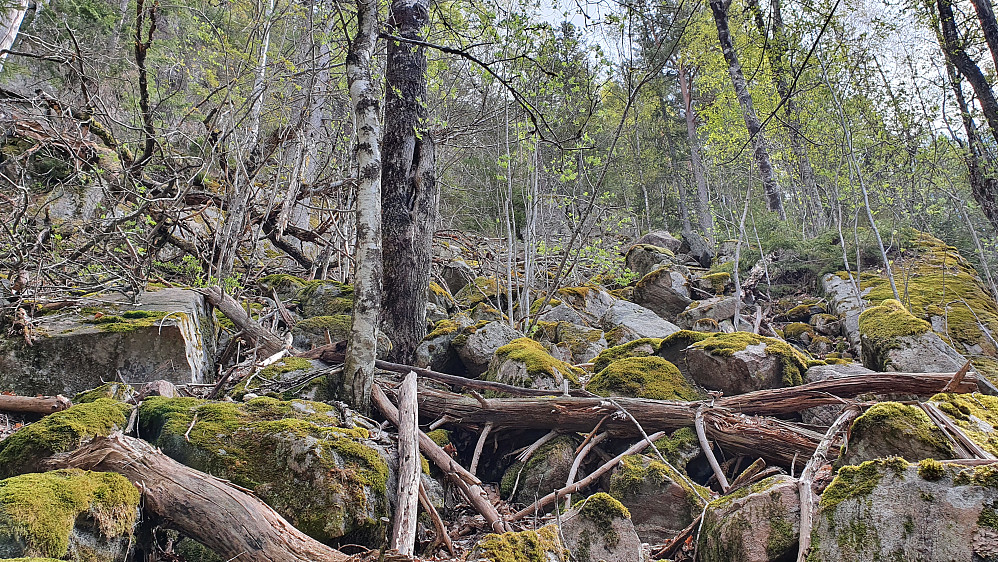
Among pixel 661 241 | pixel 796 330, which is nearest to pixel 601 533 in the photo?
pixel 796 330

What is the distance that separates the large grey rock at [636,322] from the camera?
7.83 meters

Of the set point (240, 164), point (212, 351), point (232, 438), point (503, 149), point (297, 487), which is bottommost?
point (297, 487)

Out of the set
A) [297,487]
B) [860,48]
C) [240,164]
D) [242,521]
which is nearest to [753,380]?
[297,487]

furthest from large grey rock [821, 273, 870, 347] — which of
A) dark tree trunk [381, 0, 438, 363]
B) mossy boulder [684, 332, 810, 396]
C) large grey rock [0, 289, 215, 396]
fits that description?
large grey rock [0, 289, 215, 396]

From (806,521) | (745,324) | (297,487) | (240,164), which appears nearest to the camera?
(806,521)

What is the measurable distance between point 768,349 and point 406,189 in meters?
4.40

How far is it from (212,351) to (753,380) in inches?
229

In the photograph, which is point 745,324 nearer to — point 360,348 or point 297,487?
point 360,348

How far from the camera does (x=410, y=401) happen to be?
4.07m

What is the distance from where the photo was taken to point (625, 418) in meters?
4.36

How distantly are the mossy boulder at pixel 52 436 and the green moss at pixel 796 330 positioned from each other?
29.7 ft

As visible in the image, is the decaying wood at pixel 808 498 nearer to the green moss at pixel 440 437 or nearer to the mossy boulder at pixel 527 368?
the mossy boulder at pixel 527 368

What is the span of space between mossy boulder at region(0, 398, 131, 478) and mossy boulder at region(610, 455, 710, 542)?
3.57 meters

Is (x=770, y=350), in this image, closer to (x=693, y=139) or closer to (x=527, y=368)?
(x=527, y=368)
